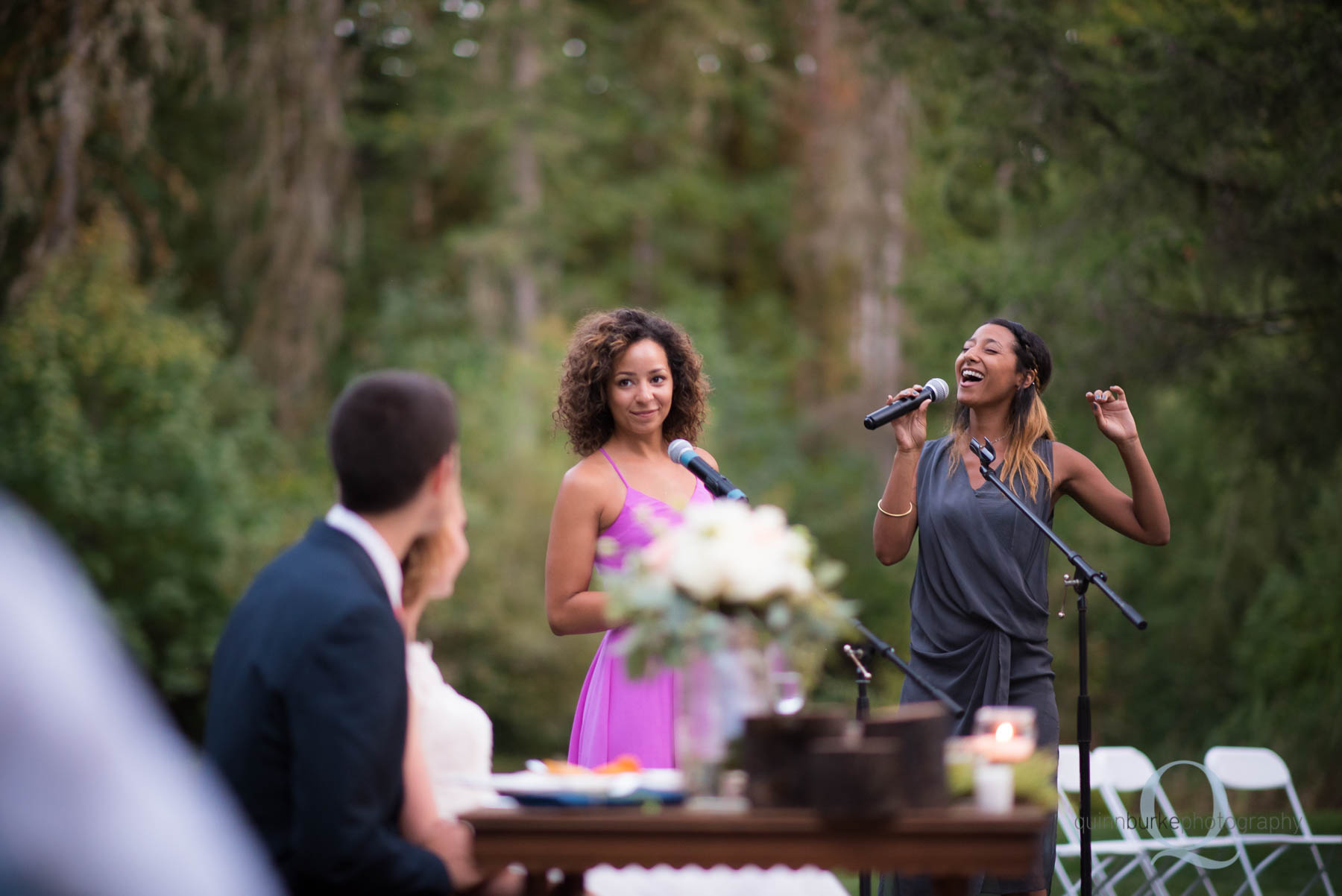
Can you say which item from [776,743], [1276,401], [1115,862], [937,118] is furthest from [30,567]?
[937,118]

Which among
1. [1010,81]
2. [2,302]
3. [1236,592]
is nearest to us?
[1010,81]

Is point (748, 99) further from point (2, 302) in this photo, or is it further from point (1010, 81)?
point (1010, 81)

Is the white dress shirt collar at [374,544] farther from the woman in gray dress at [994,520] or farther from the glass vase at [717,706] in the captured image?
the woman in gray dress at [994,520]

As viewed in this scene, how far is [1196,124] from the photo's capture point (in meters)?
6.24

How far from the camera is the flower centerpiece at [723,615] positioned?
6.83 feet

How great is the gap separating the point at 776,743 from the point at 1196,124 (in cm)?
524

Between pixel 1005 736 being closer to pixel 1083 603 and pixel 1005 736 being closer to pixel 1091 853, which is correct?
pixel 1083 603

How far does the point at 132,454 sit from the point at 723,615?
504 inches

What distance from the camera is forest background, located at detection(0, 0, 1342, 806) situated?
668cm

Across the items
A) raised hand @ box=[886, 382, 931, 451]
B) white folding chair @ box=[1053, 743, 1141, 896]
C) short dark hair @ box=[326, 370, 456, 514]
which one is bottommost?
white folding chair @ box=[1053, 743, 1141, 896]

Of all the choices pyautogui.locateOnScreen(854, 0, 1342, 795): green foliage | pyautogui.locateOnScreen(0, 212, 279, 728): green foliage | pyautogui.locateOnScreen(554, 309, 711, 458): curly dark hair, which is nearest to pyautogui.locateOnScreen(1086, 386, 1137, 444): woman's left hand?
pyautogui.locateOnScreen(554, 309, 711, 458): curly dark hair

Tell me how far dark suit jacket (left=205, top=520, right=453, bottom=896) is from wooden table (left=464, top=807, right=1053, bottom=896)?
6.3 inches

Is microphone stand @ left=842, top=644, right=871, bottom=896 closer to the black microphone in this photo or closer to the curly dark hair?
the black microphone

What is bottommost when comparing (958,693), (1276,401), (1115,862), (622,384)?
(1115,862)
